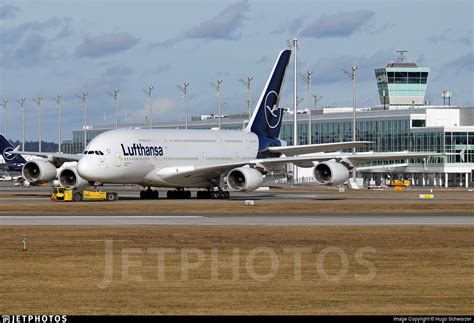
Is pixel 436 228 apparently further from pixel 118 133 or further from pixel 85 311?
pixel 118 133

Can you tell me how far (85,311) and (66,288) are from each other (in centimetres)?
422

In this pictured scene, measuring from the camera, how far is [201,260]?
34781 mm

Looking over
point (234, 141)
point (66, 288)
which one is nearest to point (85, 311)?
point (66, 288)

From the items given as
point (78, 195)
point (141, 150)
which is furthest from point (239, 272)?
point (78, 195)

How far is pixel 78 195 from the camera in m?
77.9

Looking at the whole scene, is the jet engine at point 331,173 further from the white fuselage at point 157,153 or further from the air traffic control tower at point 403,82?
Answer: the air traffic control tower at point 403,82

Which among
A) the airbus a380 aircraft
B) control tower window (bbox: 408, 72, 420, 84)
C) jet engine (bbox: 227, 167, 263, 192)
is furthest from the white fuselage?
control tower window (bbox: 408, 72, 420, 84)

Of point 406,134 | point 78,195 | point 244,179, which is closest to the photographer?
point 244,179

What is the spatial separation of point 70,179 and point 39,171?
10.4ft

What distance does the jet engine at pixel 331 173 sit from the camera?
75500 millimetres

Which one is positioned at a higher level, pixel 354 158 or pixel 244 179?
pixel 354 158

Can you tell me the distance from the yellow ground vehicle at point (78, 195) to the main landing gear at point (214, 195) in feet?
25.6

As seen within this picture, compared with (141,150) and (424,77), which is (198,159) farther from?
(424,77)

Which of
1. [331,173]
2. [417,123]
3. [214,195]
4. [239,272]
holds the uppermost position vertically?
[417,123]
